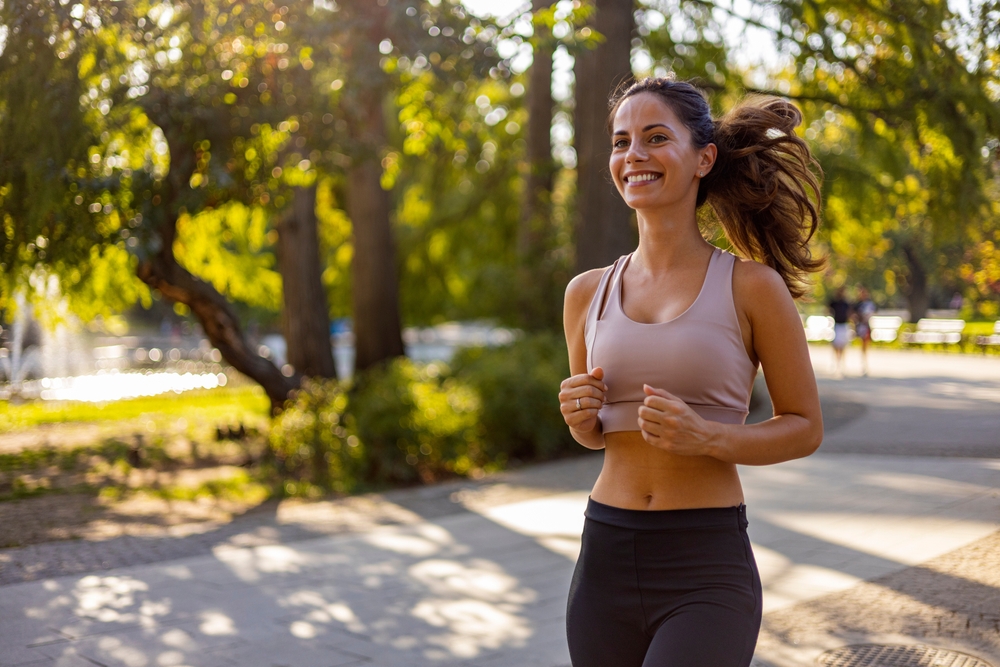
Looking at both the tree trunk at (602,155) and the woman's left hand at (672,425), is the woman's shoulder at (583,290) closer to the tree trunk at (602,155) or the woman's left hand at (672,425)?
the woman's left hand at (672,425)

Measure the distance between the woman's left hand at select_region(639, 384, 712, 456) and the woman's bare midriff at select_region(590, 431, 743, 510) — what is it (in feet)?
0.61

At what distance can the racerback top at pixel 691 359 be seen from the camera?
235 centimetres

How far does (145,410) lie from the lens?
17.9 meters

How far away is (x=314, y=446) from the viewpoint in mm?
10852

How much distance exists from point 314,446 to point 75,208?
3.51 metres

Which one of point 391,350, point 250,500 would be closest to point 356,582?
point 250,500

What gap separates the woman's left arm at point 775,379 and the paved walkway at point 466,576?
8.86 feet

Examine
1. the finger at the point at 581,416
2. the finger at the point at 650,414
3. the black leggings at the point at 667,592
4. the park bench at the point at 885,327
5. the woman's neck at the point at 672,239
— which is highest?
the woman's neck at the point at 672,239

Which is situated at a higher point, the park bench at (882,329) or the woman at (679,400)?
the woman at (679,400)

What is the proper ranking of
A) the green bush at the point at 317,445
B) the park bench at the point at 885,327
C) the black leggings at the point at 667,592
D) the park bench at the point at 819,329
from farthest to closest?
the park bench at the point at 819,329 < the park bench at the point at 885,327 < the green bush at the point at 317,445 < the black leggings at the point at 667,592

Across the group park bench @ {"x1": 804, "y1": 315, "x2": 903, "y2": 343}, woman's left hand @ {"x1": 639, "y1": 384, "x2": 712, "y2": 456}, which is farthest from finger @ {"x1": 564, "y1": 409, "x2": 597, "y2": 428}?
park bench @ {"x1": 804, "y1": 315, "x2": 903, "y2": 343}

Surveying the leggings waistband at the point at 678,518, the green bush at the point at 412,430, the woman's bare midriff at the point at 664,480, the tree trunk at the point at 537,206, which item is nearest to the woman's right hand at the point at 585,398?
the woman's bare midriff at the point at 664,480

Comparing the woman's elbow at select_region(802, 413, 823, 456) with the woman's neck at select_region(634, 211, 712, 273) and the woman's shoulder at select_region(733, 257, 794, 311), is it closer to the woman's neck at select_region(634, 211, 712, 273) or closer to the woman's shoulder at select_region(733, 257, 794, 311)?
the woman's shoulder at select_region(733, 257, 794, 311)

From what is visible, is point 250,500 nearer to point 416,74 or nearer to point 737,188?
point 416,74
